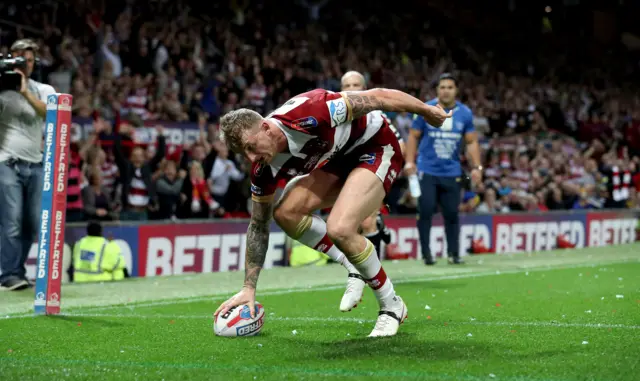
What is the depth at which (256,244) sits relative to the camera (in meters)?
6.55

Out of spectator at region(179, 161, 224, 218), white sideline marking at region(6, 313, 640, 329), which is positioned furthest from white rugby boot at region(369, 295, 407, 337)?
spectator at region(179, 161, 224, 218)

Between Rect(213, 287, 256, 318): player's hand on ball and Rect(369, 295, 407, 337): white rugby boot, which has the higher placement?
Rect(213, 287, 256, 318): player's hand on ball

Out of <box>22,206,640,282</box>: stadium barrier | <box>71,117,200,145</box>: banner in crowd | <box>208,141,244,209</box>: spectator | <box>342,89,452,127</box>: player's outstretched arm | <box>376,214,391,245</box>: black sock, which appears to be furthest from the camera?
<box>208,141,244,209</box>: spectator

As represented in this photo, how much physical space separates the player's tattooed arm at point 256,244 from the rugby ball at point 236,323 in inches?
8.1

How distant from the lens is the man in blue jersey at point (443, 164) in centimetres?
1262

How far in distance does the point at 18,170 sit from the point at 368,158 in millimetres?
4198

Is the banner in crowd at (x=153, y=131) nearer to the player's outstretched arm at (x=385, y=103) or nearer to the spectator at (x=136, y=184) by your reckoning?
the spectator at (x=136, y=184)

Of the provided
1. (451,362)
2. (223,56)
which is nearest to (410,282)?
(451,362)

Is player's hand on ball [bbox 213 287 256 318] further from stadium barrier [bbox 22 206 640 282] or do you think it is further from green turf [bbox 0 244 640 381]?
stadium barrier [bbox 22 206 640 282]

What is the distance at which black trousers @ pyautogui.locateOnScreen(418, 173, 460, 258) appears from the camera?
12.8 meters

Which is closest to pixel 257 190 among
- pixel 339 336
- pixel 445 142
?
pixel 339 336

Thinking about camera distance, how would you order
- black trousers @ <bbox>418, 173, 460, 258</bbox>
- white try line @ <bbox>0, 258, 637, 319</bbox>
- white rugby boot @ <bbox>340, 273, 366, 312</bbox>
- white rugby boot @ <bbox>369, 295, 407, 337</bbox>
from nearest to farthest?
1. white rugby boot @ <bbox>369, 295, 407, 337</bbox>
2. white rugby boot @ <bbox>340, 273, 366, 312</bbox>
3. white try line @ <bbox>0, 258, 637, 319</bbox>
4. black trousers @ <bbox>418, 173, 460, 258</bbox>

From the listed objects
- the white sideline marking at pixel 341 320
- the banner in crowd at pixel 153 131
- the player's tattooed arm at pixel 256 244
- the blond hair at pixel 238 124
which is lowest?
the white sideline marking at pixel 341 320

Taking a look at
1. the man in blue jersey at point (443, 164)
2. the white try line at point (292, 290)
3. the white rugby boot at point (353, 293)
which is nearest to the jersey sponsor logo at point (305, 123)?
the white rugby boot at point (353, 293)
